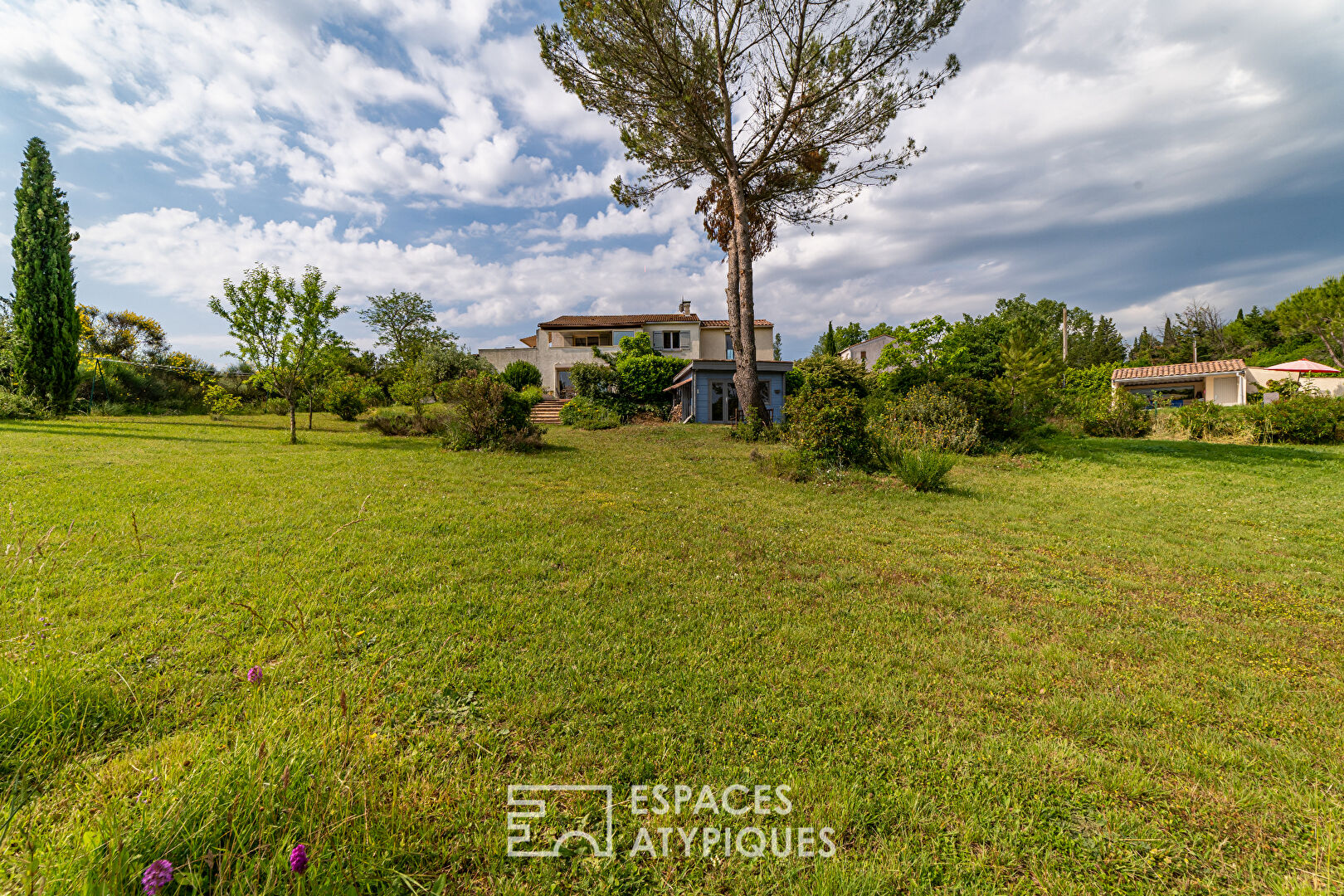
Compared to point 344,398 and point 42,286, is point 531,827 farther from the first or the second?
point 42,286

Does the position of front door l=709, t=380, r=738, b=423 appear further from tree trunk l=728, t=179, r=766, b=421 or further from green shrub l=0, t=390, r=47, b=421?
green shrub l=0, t=390, r=47, b=421

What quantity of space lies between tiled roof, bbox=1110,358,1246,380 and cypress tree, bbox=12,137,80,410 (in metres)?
51.3

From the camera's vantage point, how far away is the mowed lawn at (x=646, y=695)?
175 centimetres

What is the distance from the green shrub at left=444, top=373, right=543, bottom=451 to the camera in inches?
477

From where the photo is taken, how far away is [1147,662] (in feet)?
11.0

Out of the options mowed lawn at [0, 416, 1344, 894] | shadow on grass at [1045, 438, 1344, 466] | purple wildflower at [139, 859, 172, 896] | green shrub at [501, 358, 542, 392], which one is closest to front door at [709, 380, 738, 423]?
shadow on grass at [1045, 438, 1344, 466]

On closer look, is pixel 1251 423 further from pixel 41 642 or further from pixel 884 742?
pixel 41 642

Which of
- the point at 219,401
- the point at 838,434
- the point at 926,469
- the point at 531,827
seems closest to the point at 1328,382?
the point at 926,469

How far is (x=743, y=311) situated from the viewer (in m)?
16.4

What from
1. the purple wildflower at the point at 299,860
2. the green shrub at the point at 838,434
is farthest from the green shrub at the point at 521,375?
the purple wildflower at the point at 299,860

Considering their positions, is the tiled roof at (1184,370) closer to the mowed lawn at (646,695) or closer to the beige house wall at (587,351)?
the beige house wall at (587,351)

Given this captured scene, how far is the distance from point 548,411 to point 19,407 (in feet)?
58.5

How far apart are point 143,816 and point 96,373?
28921 mm

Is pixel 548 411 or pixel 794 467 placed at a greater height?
pixel 548 411
